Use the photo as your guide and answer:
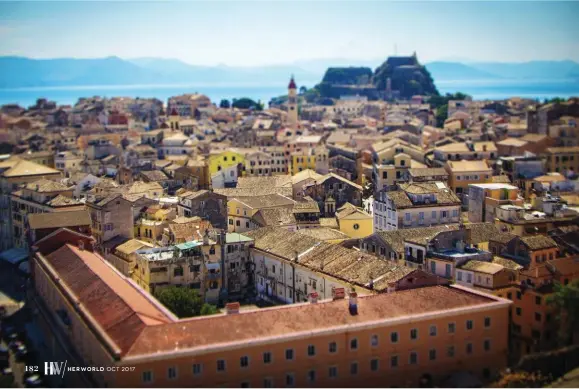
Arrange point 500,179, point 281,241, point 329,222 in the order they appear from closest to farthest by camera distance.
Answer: point 281,241 → point 329,222 → point 500,179

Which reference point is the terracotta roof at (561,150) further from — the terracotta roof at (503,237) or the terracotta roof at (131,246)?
the terracotta roof at (131,246)

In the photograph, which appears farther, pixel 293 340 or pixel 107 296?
pixel 107 296

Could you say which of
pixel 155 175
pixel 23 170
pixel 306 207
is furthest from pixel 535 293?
pixel 23 170

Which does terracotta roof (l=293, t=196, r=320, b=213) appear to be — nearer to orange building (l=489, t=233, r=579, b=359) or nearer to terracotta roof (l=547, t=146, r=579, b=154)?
orange building (l=489, t=233, r=579, b=359)

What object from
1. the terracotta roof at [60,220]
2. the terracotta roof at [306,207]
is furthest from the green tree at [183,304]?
the terracotta roof at [306,207]

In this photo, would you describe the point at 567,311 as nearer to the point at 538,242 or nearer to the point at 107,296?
the point at 538,242

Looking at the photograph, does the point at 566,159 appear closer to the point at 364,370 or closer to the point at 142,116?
the point at 364,370
